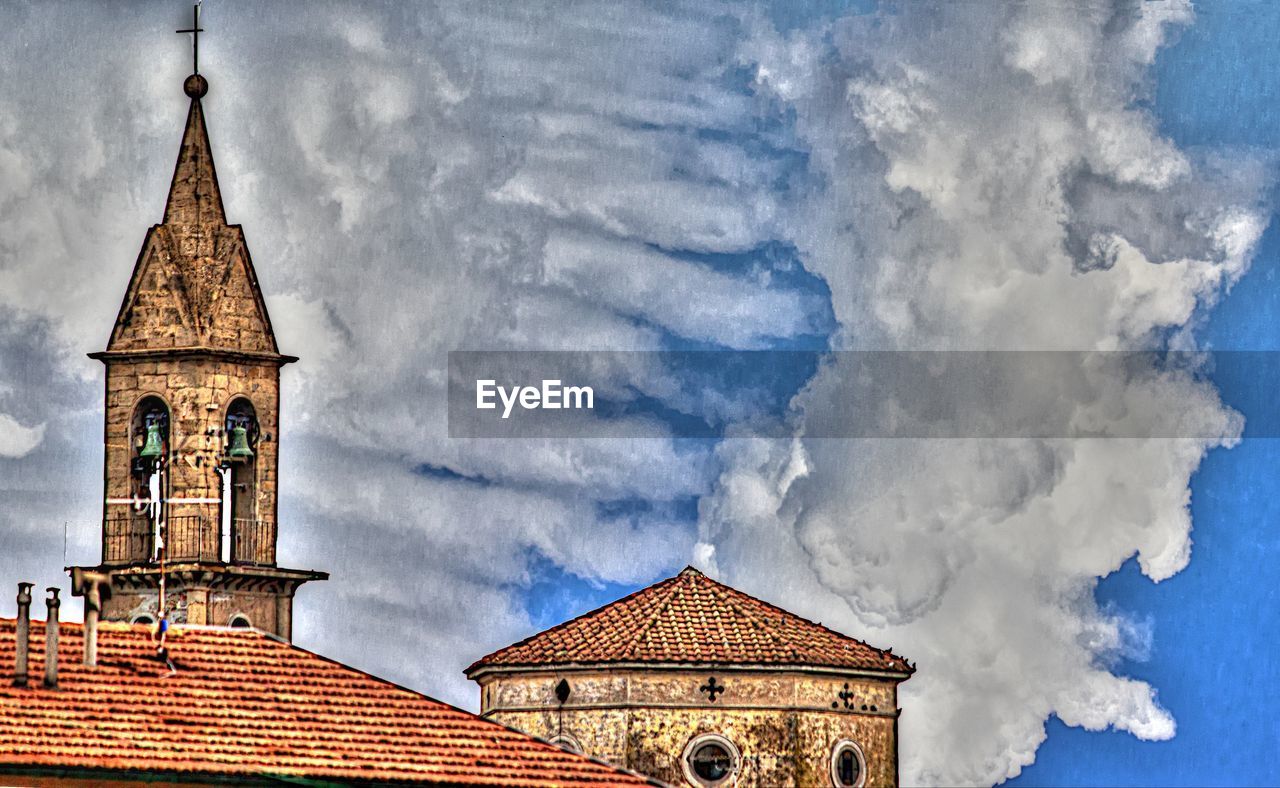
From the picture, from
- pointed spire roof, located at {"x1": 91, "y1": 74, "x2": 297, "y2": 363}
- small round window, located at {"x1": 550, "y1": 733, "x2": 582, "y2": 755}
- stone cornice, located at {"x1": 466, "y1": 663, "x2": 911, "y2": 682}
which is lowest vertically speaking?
small round window, located at {"x1": 550, "y1": 733, "x2": 582, "y2": 755}

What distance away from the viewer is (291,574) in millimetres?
68438

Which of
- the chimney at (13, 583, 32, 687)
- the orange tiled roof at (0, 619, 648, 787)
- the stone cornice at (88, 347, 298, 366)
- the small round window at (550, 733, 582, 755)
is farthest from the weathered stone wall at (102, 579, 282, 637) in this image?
the chimney at (13, 583, 32, 687)

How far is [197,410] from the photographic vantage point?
229ft

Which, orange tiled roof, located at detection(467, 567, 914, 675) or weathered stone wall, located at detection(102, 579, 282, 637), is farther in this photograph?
weathered stone wall, located at detection(102, 579, 282, 637)

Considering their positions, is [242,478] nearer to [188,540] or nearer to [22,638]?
[188,540]

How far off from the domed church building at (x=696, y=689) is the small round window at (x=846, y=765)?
0.01 meters

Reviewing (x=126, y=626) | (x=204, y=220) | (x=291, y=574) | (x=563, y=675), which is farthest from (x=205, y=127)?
(x=126, y=626)

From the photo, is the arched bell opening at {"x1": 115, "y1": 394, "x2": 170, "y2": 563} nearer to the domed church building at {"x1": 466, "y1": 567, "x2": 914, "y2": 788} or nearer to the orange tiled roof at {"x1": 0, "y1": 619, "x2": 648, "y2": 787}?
the domed church building at {"x1": 466, "y1": 567, "x2": 914, "y2": 788}

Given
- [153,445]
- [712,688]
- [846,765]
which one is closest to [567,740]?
[712,688]

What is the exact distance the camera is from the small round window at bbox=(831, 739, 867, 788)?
2518 inches

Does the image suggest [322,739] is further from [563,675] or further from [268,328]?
[268,328]

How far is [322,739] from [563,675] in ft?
59.4

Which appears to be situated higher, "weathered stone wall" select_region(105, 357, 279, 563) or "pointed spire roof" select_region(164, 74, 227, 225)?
"pointed spire roof" select_region(164, 74, 227, 225)

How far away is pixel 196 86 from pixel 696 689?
13.6m
